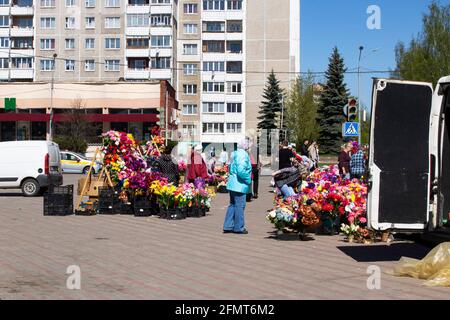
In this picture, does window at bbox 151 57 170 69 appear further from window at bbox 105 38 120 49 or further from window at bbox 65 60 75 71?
window at bbox 65 60 75 71

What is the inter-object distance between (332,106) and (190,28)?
2804 centimetres

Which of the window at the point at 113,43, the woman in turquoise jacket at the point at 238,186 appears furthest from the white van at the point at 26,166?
the window at the point at 113,43

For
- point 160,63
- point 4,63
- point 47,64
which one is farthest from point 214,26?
point 4,63

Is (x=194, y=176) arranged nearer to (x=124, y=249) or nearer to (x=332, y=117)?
(x=124, y=249)

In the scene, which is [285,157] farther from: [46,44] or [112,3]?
[46,44]

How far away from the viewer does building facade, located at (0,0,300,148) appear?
90750 millimetres

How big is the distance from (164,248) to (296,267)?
2932mm

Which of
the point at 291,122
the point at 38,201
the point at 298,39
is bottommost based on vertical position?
the point at 38,201

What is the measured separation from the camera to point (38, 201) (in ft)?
76.1

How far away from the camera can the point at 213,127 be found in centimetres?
9831

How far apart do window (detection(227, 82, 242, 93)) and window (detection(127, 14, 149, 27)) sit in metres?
15.6

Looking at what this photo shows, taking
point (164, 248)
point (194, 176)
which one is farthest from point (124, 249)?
→ point (194, 176)

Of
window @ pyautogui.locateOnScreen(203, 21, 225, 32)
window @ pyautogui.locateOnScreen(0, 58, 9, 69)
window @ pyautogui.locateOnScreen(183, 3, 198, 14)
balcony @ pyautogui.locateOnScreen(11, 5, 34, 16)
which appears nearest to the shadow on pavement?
window @ pyautogui.locateOnScreen(0, 58, 9, 69)
